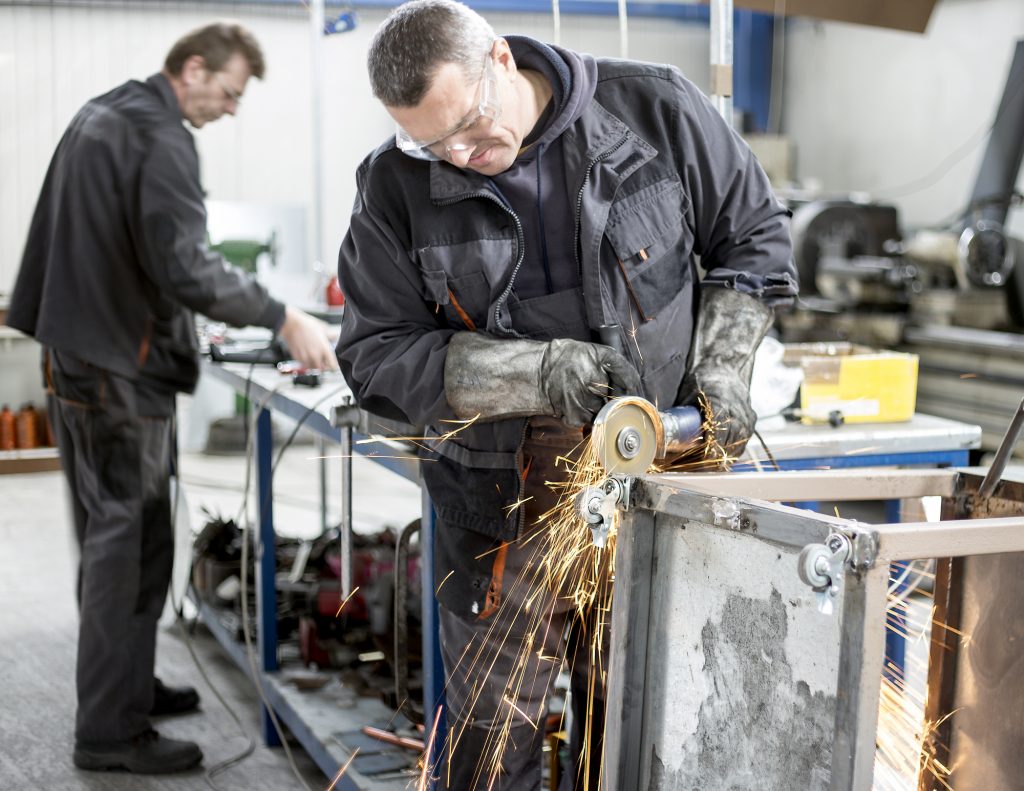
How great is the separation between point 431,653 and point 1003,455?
105cm

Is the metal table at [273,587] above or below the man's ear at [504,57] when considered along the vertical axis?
below

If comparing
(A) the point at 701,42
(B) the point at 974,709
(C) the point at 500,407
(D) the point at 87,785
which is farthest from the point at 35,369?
(B) the point at 974,709

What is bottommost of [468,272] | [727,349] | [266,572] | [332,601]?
[332,601]

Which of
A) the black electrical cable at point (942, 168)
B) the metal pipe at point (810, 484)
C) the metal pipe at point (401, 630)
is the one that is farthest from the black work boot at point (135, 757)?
the black electrical cable at point (942, 168)

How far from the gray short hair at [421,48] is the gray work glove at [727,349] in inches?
20.1

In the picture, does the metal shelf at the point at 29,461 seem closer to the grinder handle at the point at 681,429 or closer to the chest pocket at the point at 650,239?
the chest pocket at the point at 650,239

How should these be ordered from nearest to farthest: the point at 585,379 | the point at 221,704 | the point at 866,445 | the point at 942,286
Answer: the point at 585,379 → the point at 866,445 → the point at 221,704 → the point at 942,286

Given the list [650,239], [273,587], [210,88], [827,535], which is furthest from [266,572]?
[827,535]

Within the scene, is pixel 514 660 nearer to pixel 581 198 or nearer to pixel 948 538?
pixel 581 198

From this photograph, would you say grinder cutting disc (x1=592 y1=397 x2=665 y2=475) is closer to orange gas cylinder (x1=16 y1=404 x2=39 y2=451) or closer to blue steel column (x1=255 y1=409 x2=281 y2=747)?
blue steel column (x1=255 y1=409 x2=281 y2=747)

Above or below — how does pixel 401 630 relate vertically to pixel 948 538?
below

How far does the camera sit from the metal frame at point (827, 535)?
3.38 feet

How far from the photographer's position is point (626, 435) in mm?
1431

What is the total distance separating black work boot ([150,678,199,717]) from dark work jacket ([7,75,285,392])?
0.88 meters
